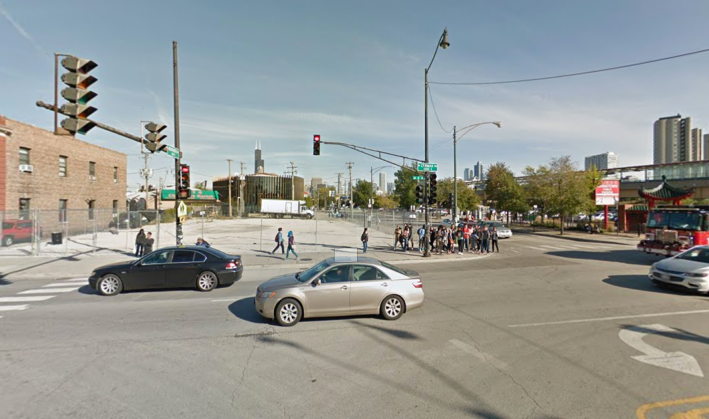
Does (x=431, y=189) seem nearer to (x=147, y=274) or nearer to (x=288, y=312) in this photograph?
(x=288, y=312)

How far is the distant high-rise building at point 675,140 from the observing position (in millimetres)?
161750

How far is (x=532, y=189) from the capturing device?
38688 mm

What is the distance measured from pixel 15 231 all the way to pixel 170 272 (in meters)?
17.8

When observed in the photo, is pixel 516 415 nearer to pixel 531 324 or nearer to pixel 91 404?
pixel 531 324

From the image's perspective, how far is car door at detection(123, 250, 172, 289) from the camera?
1014 cm

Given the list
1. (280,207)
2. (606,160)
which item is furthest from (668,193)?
(606,160)

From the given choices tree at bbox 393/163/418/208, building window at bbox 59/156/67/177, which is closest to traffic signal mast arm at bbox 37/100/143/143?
building window at bbox 59/156/67/177

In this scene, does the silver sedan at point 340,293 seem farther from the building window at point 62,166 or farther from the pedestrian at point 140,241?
the building window at point 62,166

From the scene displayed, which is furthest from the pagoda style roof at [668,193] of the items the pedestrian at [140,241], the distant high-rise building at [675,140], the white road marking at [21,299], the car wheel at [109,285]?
the distant high-rise building at [675,140]

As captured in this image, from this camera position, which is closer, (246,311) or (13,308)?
(246,311)

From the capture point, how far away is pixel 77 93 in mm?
6852

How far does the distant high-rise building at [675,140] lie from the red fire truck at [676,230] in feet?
640

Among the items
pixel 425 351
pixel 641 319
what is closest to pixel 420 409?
pixel 425 351

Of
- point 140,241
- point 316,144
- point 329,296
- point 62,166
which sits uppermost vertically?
point 62,166
